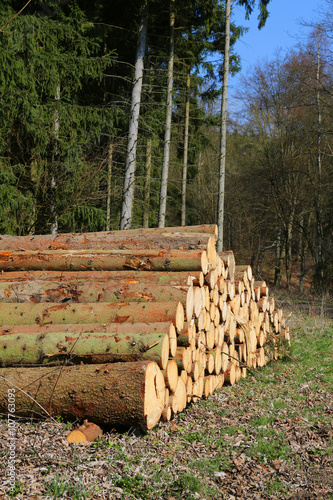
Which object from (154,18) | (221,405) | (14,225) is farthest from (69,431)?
(154,18)

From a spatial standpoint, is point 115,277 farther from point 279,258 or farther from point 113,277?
point 279,258

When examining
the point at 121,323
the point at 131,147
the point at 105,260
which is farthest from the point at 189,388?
the point at 131,147

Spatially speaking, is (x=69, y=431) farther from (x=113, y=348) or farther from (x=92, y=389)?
(x=113, y=348)

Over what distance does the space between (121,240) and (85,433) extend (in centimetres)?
324

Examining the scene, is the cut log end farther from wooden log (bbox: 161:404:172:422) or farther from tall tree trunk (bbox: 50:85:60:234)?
tall tree trunk (bbox: 50:85:60:234)

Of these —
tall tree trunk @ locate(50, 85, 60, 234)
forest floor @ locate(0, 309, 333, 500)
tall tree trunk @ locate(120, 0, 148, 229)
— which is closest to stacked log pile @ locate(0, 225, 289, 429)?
forest floor @ locate(0, 309, 333, 500)

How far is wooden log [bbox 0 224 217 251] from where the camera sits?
6328 millimetres

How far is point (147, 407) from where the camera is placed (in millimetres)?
3889

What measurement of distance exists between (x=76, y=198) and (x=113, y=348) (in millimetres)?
8828

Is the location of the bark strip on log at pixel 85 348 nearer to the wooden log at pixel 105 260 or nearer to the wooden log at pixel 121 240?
the wooden log at pixel 105 260

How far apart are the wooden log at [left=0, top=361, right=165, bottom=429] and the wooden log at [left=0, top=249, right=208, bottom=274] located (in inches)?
77.5

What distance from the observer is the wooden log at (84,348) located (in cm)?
427

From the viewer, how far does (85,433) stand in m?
3.85

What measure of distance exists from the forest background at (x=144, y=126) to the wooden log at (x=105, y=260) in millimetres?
3057
